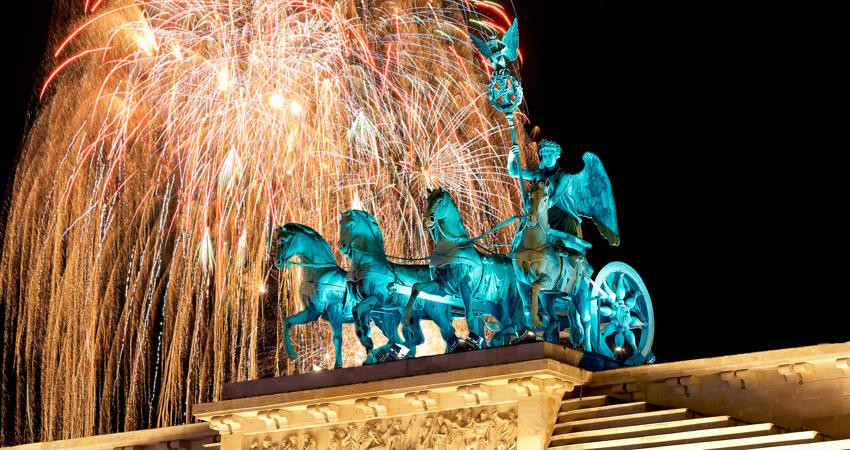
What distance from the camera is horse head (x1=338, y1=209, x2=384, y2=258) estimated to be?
24844 millimetres

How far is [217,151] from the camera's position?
29078 millimetres

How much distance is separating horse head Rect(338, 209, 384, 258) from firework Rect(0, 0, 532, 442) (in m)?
4.26

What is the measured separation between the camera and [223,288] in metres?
29.3

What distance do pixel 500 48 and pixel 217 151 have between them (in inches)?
243

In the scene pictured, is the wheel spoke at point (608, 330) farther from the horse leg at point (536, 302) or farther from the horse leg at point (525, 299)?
the horse leg at point (536, 302)

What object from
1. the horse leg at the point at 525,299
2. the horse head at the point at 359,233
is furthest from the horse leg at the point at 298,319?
the horse leg at the point at 525,299

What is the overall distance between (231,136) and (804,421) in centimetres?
1159

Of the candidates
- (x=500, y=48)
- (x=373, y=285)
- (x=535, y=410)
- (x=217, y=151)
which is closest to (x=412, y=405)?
(x=535, y=410)

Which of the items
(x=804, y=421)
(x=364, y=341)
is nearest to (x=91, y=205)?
(x=364, y=341)

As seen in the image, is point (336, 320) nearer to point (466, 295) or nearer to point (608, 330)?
point (466, 295)

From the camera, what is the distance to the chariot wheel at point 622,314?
24.6 meters

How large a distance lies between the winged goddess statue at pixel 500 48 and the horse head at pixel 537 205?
224 cm

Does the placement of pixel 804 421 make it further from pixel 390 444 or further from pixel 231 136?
pixel 231 136

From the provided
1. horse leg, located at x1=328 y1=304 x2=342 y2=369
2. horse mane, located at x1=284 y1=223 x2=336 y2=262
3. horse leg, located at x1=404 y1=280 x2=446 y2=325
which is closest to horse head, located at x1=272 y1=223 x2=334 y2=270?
horse mane, located at x1=284 y1=223 x2=336 y2=262
